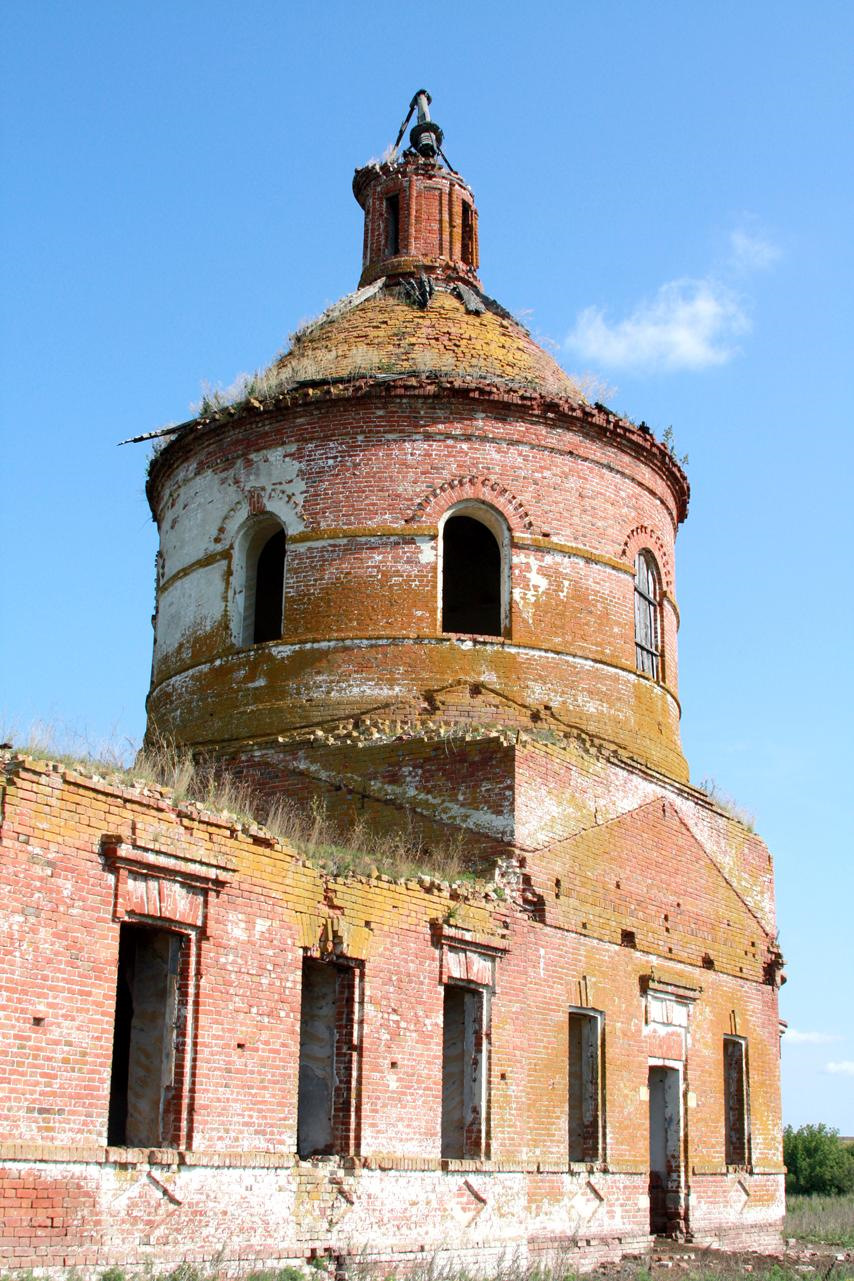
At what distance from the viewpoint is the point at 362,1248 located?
1023 centimetres

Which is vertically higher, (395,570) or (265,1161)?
(395,570)

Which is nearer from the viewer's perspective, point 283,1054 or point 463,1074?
point 283,1054

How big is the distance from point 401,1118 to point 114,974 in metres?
3.23

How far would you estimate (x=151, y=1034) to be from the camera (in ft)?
31.0

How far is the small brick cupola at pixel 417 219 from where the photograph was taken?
18.6m

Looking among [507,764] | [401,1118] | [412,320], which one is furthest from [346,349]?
[401,1118]

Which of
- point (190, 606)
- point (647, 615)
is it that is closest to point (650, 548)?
point (647, 615)

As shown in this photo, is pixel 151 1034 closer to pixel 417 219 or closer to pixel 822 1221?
pixel 417 219

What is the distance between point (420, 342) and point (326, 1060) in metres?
9.00

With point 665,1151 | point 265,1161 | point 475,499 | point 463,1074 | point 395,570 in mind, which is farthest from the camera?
point 475,499

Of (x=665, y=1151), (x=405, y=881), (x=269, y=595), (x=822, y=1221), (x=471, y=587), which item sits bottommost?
(x=822, y=1221)

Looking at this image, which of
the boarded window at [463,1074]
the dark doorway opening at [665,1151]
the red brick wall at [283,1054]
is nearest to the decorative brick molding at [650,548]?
the red brick wall at [283,1054]

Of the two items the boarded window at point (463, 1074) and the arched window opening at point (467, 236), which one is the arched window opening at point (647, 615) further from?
the boarded window at point (463, 1074)

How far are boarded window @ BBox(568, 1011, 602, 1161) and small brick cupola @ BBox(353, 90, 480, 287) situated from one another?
386 inches
